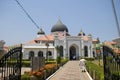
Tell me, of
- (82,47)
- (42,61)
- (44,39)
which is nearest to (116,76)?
(42,61)

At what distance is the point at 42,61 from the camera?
22016 millimetres

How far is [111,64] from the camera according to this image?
8930 millimetres

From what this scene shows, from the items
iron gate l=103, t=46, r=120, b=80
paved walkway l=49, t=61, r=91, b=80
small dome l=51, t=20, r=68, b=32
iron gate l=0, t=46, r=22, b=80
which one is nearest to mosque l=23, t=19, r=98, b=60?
small dome l=51, t=20, r=68, b=32

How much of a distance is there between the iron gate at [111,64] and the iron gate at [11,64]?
12.2 ft

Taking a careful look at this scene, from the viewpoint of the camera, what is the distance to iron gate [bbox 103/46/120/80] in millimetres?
8469

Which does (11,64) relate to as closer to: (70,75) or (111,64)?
(111,64)

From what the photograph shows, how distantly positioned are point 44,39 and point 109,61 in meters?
61.8

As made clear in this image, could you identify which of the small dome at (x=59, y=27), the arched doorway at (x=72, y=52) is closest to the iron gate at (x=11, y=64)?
the arched doorway at (x=72, y=52)

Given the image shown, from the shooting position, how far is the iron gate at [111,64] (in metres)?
8.47

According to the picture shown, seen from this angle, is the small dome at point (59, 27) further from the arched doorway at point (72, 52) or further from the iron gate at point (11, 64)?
the iron gate at point (11, 64)

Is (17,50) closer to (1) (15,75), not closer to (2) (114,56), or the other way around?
(1) (15,75)

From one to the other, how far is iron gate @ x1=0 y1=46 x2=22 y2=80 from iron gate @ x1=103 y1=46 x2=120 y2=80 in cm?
373

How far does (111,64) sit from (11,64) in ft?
13.1

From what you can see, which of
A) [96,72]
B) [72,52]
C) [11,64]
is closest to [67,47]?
[72,52]
